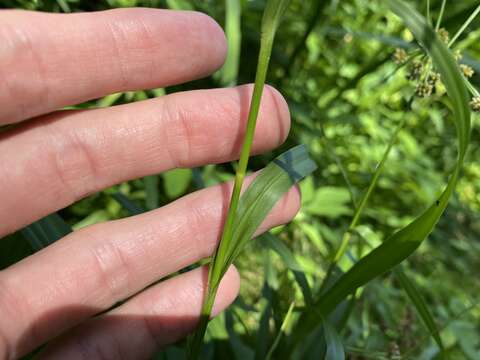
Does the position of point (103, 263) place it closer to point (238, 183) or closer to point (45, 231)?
point (45, 231)

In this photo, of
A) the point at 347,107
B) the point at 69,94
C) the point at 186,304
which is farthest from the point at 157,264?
the point at 347,107

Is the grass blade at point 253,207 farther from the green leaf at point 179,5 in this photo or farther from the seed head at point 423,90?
Answer: the green leaf at point 179,5

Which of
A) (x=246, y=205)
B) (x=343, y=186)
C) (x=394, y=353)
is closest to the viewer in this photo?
(x=246, y=205)

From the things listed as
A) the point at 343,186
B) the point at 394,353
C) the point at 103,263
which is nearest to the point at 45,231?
the point at 103,263

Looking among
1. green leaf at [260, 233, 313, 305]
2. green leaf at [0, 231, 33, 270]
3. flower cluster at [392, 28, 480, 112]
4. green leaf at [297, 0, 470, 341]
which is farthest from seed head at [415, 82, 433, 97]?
green leaf at [0, 231, 33, 270]

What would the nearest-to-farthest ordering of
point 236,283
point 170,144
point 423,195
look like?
point 170,144 < point 236,283 < point 423,195

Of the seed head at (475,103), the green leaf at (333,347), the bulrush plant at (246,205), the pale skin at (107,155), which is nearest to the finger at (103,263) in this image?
the pale skin at (107,155)

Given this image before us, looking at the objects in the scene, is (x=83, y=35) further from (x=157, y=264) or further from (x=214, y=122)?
(x=157, y=264)
